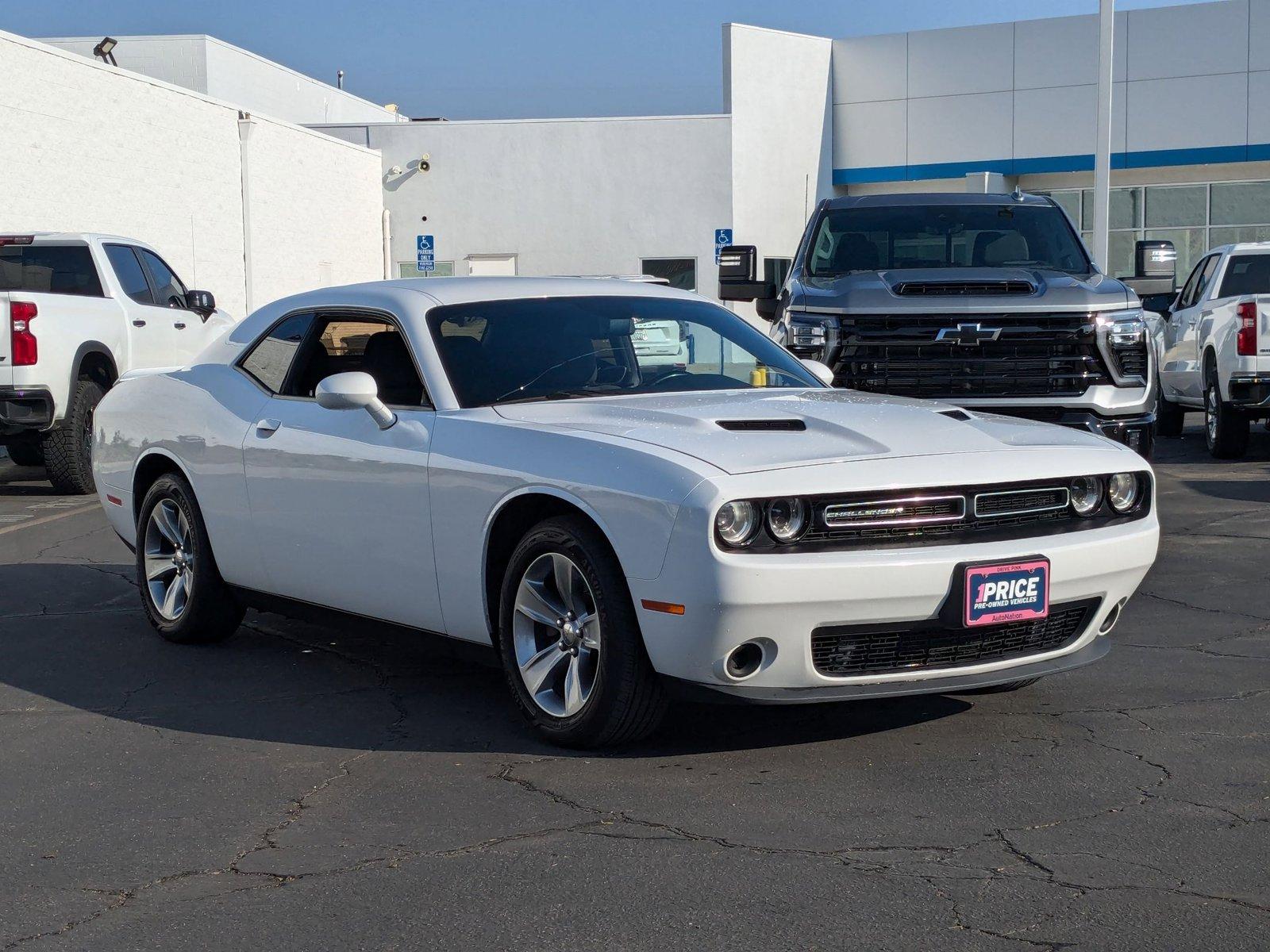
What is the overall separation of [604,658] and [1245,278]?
12.5 metres

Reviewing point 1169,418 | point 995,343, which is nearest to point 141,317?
point 995,343

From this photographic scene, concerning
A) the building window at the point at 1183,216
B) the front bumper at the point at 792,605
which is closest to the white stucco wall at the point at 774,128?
the building window at the point at 1183,216

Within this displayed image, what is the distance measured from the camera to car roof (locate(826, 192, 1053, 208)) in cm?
1176

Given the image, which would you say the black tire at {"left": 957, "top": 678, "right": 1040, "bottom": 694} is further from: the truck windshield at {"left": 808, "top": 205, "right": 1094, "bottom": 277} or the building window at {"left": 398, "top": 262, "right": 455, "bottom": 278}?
the building window at {"left": 398, "top": 262, "right": 455, "bottom": 278}

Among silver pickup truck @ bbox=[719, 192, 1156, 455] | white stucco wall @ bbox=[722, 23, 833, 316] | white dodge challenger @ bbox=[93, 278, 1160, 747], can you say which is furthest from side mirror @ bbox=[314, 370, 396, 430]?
white stucco wall @ bbox=[722, 23, 833, 316]

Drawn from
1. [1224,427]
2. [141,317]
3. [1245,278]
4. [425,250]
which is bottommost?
[1224,427]

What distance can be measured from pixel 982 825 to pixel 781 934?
988 mm

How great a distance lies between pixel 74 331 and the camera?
1346 centimetres

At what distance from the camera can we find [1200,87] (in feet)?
127

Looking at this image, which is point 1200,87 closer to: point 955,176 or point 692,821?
point 955,176

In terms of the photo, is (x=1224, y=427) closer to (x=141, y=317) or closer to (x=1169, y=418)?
(x=1169, y=418)

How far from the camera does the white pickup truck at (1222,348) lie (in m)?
13.9

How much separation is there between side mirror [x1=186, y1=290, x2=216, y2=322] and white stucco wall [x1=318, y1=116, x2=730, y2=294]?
24706 millimetres

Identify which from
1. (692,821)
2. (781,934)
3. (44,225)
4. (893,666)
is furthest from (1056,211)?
(44,225)
